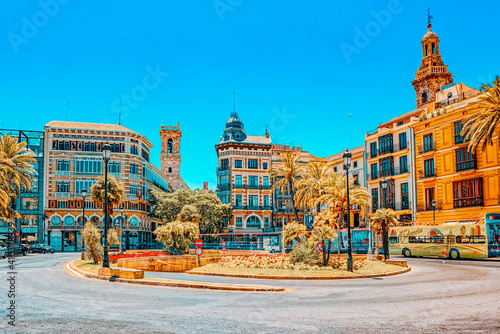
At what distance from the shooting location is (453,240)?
39.9 m

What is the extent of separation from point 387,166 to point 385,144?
3.07m

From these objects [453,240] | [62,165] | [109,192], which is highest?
[62,165]

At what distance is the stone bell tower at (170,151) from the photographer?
348ft

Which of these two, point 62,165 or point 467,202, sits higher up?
point 62,165

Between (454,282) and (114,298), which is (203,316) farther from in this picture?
(454,282)

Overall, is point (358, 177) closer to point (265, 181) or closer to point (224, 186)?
point (265, 181)

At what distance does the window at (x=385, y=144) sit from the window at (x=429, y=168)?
6.94 metres

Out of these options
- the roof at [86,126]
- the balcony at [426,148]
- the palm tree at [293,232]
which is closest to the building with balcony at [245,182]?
the roof at [86,126]

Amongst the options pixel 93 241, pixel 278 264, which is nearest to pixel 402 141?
pixel 278 264

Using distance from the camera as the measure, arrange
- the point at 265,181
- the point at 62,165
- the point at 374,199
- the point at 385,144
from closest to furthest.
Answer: the point at 385,144 → the point at 374,199 → the point at 62,165 → the point at 265,181

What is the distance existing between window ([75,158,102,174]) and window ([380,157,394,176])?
1663 inches

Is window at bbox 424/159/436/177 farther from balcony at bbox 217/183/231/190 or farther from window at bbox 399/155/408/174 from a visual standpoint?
balcony at bbox 217/183/231/190

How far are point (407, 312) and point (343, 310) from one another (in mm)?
1651

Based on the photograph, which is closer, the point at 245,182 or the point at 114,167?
the point at 114,167
